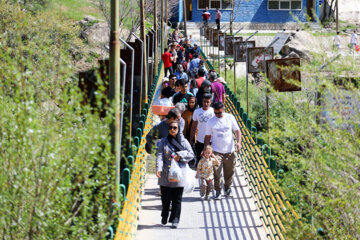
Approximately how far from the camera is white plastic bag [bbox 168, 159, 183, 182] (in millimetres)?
8844

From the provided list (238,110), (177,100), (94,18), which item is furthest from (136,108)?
(94,18)

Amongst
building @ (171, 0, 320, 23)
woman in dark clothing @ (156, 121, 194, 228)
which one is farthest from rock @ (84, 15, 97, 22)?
woman in dark clothing @ (156, 121, 194, 228)

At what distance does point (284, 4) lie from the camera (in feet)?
185

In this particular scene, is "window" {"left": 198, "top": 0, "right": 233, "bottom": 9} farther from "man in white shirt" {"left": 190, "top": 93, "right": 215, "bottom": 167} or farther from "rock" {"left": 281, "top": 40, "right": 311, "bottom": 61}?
"man in white shirt" {"left": 190, "top": 93, "right": 215, "bottom": 167}

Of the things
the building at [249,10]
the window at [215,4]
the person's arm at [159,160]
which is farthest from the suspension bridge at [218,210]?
the window at [215,4]

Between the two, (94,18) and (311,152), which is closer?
(311,152)

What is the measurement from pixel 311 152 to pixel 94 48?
42805 mm

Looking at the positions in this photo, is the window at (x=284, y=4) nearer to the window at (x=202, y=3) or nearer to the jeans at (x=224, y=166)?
the window at (x=202, y=3)

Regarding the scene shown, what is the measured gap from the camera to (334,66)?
24.5 ft

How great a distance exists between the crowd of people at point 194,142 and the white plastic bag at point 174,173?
0.21 feet

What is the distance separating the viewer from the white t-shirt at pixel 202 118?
11164mm

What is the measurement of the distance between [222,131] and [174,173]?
70.9 inches

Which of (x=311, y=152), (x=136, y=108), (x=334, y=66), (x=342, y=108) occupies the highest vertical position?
(x=334, y=66)

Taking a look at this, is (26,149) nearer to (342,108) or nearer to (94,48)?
(342,108)
